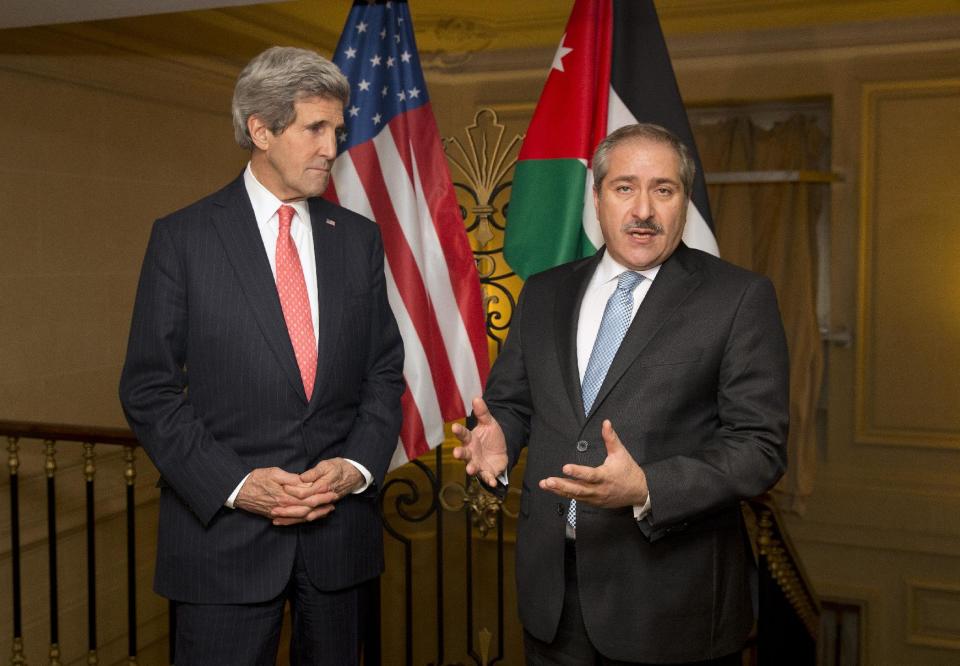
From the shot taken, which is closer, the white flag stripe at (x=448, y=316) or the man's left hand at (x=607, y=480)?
the man's left hand at (x=607, y=480)

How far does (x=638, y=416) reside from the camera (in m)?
1.80

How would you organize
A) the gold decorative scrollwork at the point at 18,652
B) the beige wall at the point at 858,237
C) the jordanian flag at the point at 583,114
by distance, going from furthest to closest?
the beige wall at the point at 858,237
the gold decorative scrollwork at the point at 18,652
the jordanian flag at the point at 583,114

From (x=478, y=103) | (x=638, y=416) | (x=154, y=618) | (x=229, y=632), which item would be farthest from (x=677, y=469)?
(x=478, y=103)

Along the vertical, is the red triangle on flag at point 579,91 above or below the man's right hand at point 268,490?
above

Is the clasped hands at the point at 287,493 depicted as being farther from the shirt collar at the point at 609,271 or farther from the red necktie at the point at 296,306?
the shirt collar at the point at 609,271

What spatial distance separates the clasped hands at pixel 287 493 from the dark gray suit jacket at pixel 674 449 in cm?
42

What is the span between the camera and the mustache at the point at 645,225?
6.12 ft

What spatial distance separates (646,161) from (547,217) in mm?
824

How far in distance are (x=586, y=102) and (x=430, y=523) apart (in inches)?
174

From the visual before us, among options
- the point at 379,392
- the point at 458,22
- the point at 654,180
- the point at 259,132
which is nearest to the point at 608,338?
the point at 654,180

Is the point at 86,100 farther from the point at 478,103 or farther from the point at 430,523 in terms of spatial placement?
the point at 430,523

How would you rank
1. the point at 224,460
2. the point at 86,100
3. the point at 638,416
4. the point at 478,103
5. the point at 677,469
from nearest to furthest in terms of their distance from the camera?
the point at 677,469, the point at 638,416, the point at 224,460, the point at 86,100, the point at 478,103

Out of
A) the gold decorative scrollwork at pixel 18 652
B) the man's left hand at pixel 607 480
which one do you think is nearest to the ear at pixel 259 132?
the man's left hand at pixel 607 480

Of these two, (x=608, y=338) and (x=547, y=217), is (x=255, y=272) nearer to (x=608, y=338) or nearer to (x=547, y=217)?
(x=608, y=338)
